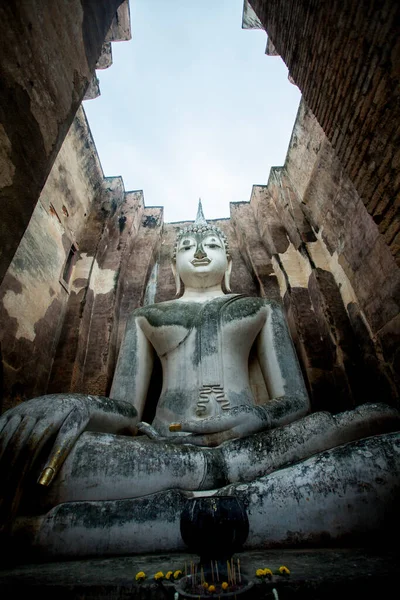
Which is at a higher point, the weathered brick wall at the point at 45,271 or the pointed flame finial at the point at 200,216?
the pointed flame finial at the point at 200,216

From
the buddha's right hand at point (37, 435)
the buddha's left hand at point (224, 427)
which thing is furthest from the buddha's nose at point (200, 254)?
the buddha's right hand at point (37, 435)

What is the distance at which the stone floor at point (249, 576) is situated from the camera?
1026 mm

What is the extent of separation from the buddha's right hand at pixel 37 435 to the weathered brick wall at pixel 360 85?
2.50 metres

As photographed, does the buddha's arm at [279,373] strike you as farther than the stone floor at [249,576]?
Yes

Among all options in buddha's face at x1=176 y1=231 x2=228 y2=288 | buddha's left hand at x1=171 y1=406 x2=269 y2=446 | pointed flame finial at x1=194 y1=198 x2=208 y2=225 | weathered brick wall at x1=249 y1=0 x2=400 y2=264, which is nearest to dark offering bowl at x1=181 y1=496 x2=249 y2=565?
buddha's left hand at x1=171 y1=406 x2=269 y2=446

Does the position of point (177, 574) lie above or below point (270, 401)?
below

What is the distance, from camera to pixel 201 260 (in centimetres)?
409

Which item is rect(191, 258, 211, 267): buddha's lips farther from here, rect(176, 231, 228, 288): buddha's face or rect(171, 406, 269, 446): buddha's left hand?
rect(171, 406, 269, 446): buddha's left hand

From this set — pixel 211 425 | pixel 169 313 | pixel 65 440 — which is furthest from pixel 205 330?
pixel 65 440

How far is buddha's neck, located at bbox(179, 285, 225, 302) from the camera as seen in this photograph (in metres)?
4.03

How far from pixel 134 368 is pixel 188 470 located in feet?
4.97

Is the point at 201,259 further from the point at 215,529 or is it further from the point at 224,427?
the point at 215,529

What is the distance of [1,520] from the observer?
162cm

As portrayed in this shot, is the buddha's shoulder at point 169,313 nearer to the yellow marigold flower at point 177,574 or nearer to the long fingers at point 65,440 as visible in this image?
the long fingers at point 65,440
